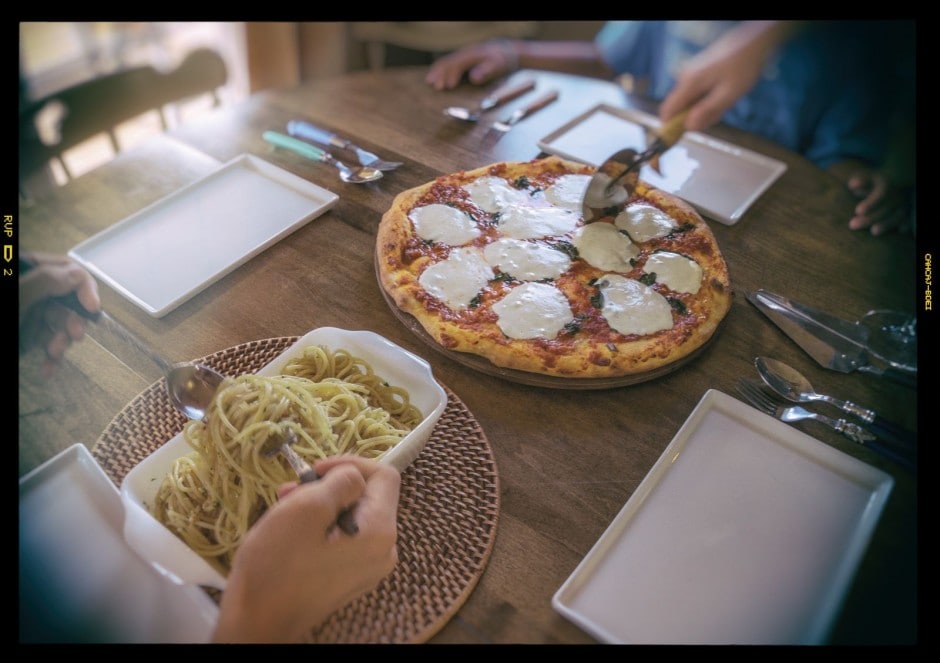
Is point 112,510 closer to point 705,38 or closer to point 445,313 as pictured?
point 445,313

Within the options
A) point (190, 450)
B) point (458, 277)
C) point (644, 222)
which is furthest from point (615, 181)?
point (190, 450)

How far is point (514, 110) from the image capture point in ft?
8.64

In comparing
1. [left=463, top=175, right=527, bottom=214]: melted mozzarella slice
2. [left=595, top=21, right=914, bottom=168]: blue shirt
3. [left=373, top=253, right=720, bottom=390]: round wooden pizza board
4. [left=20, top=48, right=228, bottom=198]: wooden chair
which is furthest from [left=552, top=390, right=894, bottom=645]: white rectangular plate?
[left=20, top=48, right=228, bottom=198]: wooden chair

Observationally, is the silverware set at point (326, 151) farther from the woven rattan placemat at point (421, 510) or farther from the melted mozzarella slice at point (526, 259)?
the woven rattan placemat at point (421, 510)

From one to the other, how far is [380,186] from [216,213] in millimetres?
522

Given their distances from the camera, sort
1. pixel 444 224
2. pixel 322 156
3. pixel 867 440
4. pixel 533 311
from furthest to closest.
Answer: pixel 322 156 < pixel 444 224 < pixel 533 311 < pixel 867 440

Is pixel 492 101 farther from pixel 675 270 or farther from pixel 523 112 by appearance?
pixel 675 270

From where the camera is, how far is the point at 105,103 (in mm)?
2092

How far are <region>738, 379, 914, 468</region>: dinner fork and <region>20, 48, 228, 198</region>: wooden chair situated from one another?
78.7 inches

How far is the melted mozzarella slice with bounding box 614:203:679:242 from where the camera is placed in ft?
6.69

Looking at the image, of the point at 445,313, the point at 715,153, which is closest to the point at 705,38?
the point at 715,153

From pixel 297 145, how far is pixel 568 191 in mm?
943

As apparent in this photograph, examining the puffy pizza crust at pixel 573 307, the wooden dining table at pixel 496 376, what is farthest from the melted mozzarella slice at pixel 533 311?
the wooden dining table at pixel 496 376

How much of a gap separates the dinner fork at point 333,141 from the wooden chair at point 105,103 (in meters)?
0.32
